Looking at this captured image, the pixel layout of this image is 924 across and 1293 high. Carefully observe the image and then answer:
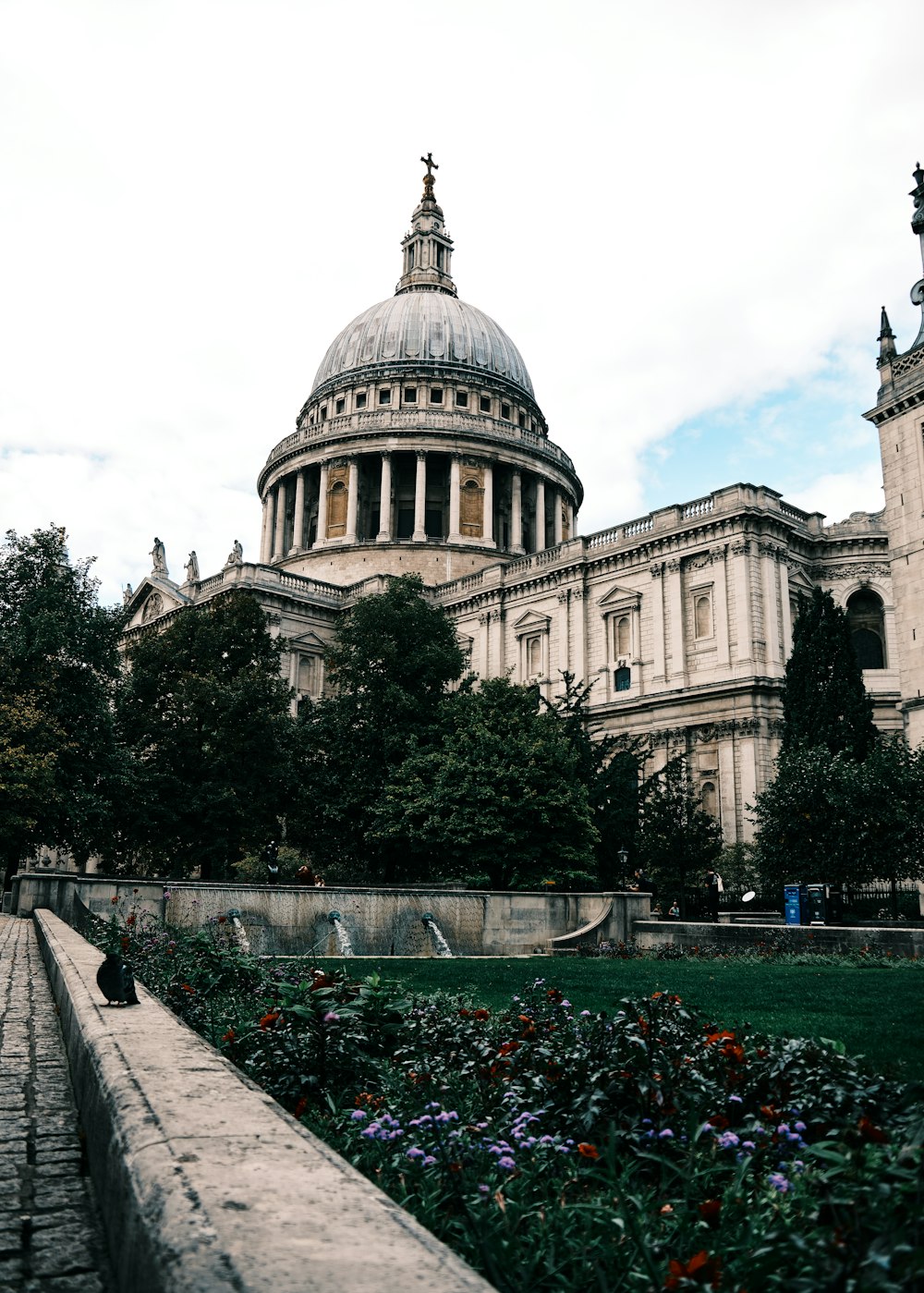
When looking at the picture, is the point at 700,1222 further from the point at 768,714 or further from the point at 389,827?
the point at 768,714

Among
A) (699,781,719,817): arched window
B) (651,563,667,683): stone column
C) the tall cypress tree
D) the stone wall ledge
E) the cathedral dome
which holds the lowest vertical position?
the stone wall ledge

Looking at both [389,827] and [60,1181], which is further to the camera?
[389,827]

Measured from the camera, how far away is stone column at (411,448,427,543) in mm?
73875

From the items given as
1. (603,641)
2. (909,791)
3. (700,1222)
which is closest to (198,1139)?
(700,1222)

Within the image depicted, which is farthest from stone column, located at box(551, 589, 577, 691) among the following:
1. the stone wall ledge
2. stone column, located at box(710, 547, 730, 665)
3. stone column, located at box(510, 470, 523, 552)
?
the stone wall ledge

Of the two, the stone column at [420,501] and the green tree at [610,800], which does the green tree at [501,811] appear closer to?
the green tree at [610,800]

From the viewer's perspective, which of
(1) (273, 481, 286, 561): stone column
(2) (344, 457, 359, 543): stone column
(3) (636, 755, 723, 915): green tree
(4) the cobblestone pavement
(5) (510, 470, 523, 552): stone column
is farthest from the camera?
(1) (273, 481, 286, 561): stone column

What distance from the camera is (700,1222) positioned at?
3688 mm

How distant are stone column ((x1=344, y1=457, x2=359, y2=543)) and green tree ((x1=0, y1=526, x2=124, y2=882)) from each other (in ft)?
122

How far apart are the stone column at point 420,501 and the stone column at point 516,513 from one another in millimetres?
6278

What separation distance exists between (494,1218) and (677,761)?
36787 millimetres

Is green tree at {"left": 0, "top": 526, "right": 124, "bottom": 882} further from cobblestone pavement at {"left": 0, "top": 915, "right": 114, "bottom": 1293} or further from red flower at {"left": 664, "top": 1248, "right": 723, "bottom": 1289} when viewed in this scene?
red flower at {"left": 664, "top": 1248, "right": 723, "bottom": 1289}

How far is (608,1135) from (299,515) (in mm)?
76460

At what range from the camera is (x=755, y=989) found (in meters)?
14.1
